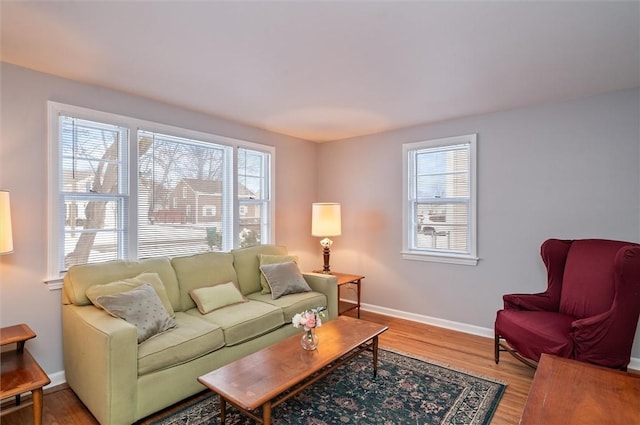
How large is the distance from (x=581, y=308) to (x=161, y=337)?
3285 millimetres

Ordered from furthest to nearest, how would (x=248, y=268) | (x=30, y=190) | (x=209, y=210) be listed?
1. (x=209, y=210)
2. (x=248, y=268)
3. (x=30, y=190)

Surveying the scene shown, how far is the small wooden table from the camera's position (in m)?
1.52

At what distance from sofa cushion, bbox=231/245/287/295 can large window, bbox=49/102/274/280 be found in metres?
0.30

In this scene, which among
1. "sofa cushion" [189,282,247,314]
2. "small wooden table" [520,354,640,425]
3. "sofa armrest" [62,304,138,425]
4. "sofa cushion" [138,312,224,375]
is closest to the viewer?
"small wooden table" [520,354,640,425]

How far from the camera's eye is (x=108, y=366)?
2020 mm

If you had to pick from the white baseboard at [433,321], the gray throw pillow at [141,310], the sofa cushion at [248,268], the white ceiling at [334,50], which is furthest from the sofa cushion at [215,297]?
the white baseboard at [433,321]

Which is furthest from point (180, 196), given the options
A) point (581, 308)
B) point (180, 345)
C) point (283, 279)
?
point (581, 308)

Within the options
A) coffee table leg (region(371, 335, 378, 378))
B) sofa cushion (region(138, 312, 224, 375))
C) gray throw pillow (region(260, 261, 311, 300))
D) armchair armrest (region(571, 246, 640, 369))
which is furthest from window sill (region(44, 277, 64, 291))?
armchair armrest (region(571, 246, 640, 369))

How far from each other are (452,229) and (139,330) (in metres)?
3.32

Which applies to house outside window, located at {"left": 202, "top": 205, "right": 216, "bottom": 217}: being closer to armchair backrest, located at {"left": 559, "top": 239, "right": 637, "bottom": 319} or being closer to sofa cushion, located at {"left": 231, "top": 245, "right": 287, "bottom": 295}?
sofa cushion, located at {"left": 231, "top": 245, "right": 287, "bottom": 295}

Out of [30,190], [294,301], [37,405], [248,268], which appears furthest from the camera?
[248,268]

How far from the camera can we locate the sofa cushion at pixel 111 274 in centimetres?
253

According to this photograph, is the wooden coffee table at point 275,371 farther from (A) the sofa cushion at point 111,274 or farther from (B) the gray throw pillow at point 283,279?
(A) the sofa cushion at point 111,274

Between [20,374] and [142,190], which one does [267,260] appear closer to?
[142,190]
